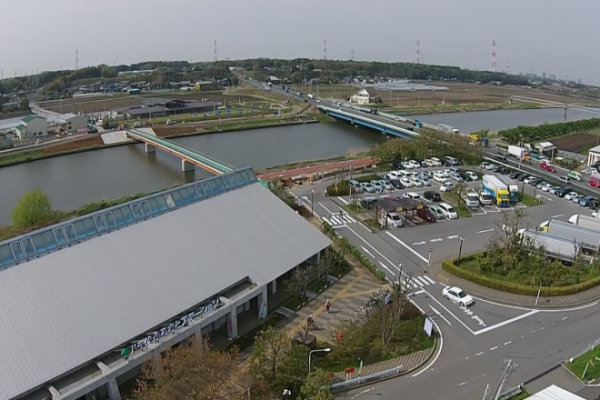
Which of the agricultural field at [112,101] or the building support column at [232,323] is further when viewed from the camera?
the agricultural field at [112,101]

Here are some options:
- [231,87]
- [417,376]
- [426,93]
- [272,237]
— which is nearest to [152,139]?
[272,237]

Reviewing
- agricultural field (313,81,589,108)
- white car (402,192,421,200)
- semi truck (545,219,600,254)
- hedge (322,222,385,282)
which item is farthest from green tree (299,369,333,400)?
agricultural field (313,81,589,108)

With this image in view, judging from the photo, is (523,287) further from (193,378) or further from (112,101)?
(112,101)

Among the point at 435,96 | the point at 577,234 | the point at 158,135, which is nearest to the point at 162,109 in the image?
the point at 158,135

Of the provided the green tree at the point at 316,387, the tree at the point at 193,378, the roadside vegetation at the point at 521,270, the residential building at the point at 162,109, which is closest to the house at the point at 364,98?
the residential building at the point at 162,109

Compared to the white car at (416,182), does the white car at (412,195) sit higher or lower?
lower

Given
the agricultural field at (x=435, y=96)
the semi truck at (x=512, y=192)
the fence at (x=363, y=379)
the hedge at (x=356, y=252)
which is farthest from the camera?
the agricultural field at (x=435, y=96)

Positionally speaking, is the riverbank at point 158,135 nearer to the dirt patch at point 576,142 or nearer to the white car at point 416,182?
the dirt patch at point 576,142

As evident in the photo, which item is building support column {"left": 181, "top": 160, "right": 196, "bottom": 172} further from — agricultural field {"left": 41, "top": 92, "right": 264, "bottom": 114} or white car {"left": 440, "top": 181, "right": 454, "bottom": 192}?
agricultural field {"left": 41, "top": 92, "right": 264, "bottom": 114}

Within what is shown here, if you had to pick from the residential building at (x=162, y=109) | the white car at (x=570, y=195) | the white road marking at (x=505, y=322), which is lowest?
the white road marking at (x=505, y=322)
